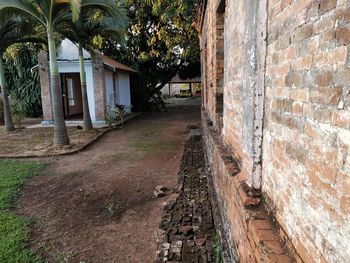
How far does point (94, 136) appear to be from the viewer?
10.2 metres

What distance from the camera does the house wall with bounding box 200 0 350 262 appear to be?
981mm

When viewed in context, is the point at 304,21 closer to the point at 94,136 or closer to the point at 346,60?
the point at 346,60

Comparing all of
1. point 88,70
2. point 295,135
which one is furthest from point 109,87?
point 295,135

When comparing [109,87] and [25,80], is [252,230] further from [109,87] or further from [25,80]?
[25,80]

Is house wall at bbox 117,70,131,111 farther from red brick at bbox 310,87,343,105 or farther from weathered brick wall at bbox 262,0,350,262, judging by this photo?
red brick at bbox 310,87,343,105

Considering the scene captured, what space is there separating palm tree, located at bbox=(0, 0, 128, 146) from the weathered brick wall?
6.65 metres

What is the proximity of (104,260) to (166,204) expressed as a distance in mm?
1504

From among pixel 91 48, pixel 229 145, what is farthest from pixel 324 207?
pixel 91 48

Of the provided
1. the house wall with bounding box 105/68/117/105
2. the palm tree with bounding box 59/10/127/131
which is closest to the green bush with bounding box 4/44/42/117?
the house wall with bounding box 105/68/117/105

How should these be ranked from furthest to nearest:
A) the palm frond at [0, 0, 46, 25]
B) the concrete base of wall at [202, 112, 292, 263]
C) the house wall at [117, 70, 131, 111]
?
1. the house wall at [117, 70, 131, 111]
2. the palm frond at [0, 0, 46, 25]
3. the concrete base of wall at [202, 112, 292, 263]

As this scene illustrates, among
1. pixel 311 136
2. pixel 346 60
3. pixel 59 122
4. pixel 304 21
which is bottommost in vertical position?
pixel 59 122

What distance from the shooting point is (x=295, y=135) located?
1377mm

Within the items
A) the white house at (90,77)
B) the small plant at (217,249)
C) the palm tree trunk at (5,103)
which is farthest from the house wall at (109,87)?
the small plant at (217,249)

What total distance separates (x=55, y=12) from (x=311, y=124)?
8461 millimetres
